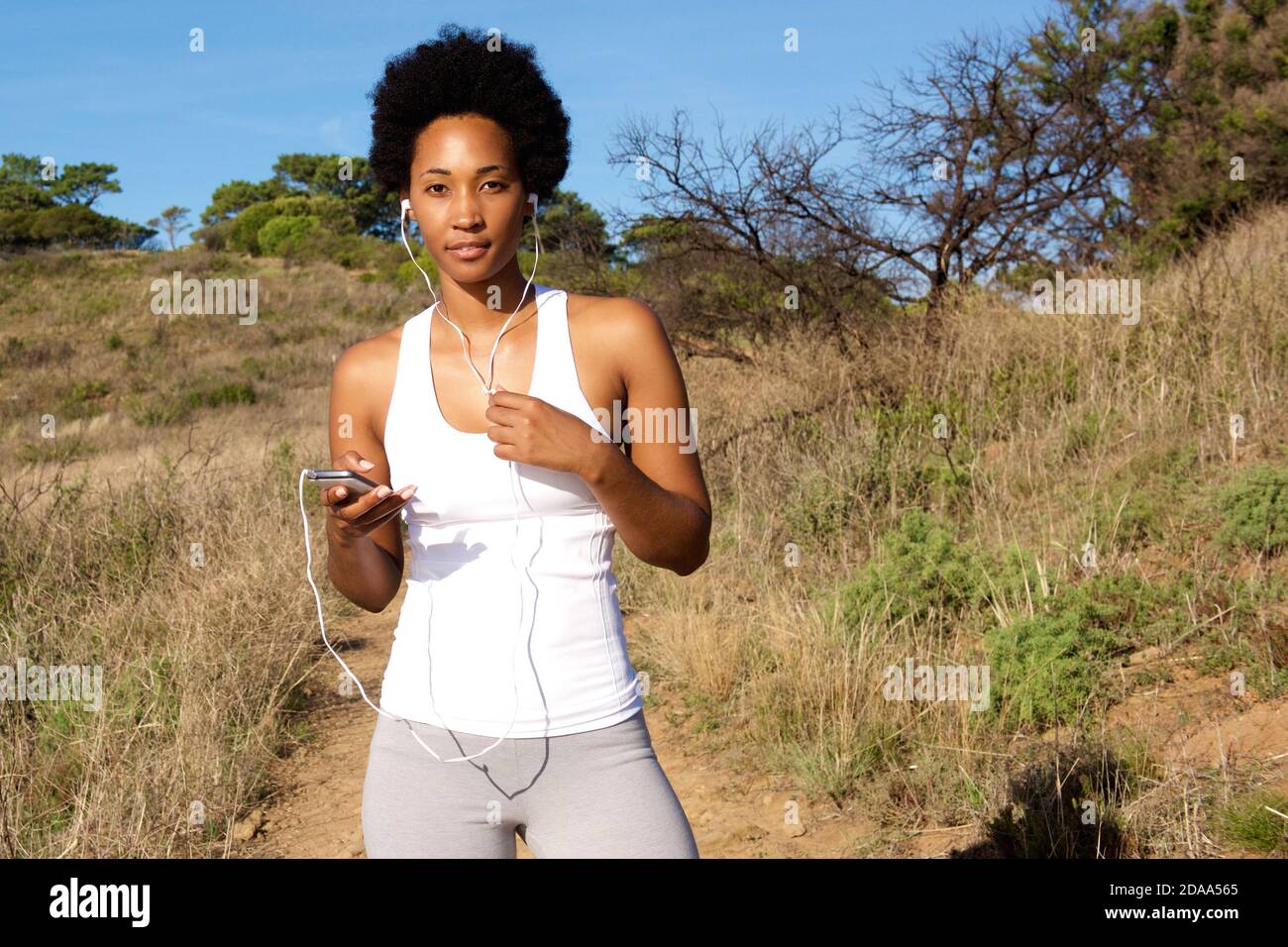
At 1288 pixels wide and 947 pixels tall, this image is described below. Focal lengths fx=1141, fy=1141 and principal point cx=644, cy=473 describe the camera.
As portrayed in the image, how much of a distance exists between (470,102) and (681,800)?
306cm

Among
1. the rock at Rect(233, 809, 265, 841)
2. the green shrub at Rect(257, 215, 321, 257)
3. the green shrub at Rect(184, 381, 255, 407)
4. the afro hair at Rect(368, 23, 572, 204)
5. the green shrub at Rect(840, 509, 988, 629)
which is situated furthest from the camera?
the green shrub at Rect(257, 215, 321, 257)

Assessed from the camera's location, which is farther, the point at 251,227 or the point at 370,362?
the point at 251,227

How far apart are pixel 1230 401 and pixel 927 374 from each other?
2414 mm

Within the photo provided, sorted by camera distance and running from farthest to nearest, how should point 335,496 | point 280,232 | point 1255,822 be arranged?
point 280,232, point 1255,822, point 335,496

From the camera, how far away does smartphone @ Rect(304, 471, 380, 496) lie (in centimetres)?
154

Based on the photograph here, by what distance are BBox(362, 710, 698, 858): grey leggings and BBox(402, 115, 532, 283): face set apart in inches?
27.7

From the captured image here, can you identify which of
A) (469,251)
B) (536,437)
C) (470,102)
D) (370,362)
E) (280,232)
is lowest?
(536,437)

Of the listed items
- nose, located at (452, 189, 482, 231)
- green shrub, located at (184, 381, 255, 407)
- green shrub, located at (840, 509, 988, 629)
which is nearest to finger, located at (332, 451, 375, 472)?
nose, located at (452, 189, 482, 231)

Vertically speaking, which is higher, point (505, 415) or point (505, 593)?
point (505, 415)

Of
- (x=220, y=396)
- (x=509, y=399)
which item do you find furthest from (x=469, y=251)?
(x=220, y=396)

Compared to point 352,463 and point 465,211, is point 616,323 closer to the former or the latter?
point 465,211

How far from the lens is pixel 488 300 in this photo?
178 cm

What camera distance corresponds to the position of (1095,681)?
13.3 feet

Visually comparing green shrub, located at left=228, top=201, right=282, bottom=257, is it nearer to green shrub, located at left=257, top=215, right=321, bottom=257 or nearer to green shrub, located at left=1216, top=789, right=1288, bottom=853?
green shrub, located at left=257, top=215, right=321, bottom=257
